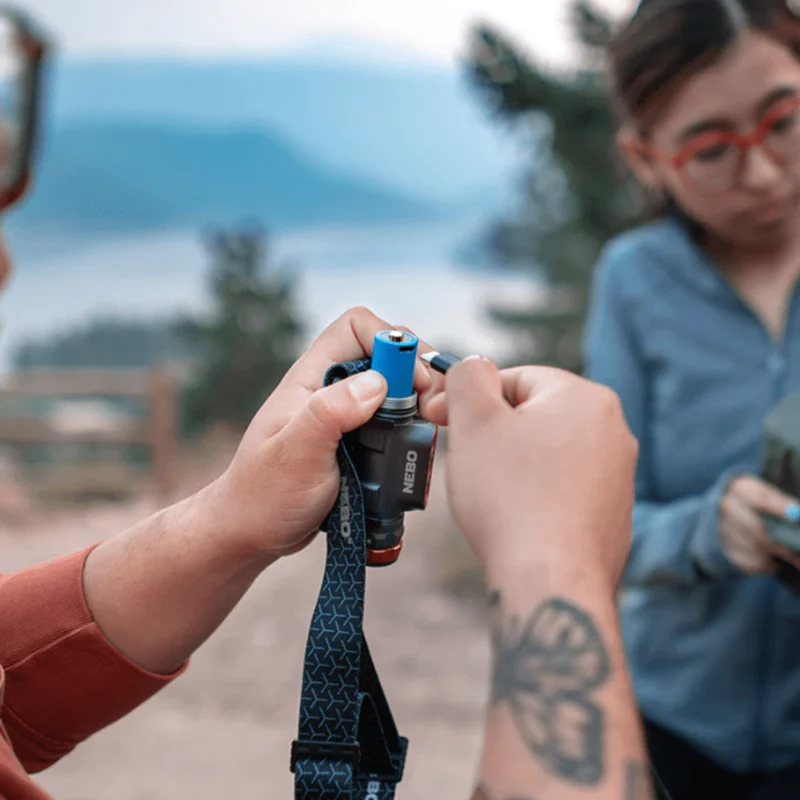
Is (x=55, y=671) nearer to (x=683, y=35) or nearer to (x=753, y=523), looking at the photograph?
(x=753, y=523)

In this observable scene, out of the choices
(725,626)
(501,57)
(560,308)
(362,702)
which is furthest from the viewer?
(560,308)

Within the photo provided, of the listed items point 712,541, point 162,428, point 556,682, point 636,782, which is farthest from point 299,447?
point 162,428

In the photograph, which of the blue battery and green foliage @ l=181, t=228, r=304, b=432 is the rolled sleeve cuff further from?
green foliage @ l=181, t=228, r=304, b=432

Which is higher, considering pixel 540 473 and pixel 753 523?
pixel 540 473

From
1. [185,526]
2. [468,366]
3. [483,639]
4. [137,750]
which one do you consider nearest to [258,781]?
[137,750]

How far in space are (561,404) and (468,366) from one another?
0.37 ft

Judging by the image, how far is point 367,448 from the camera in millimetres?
1210

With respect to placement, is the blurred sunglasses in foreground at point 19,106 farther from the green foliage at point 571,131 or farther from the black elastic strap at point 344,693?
the green foliage at point 571,131

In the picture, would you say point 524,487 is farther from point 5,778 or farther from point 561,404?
point 5,778

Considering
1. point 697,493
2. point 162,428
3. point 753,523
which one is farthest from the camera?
point 162,428

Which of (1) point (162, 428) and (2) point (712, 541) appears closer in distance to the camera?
(2) point (712, 541)

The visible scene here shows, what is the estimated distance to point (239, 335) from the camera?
10.9 metres

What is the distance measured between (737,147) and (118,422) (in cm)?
863

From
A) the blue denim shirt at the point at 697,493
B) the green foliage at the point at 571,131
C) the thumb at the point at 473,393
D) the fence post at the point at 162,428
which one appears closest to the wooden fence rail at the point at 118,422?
the fence post at the point at 162,428
